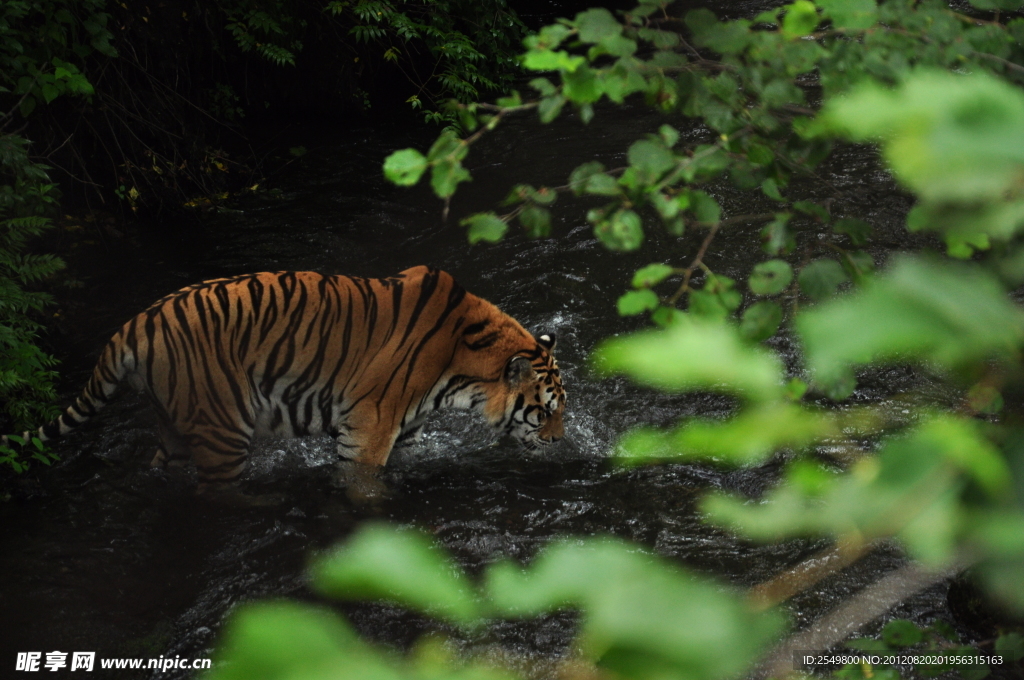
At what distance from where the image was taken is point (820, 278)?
162 centimetres

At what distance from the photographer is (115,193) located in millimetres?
7141

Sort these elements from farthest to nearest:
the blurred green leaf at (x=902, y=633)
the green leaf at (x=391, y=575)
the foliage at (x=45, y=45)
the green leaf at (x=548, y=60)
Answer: the foliage at (x=45, y=45)
the blurred green leaf at (x=902, y=633)
the green leaf at (x=548, y=60)
the green leaf at (x=391, y=575)

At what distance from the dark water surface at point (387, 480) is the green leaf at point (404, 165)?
6.57 feet

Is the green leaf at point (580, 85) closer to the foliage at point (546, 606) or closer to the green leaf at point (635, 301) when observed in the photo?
the green leaf at point (635, 301)

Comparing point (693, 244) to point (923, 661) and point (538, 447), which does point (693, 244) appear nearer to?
point (538, 447)

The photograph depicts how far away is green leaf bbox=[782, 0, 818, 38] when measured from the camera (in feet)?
5.45

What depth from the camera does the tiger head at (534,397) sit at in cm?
480

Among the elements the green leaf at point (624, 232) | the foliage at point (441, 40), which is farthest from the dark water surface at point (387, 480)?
the green leaf at point (624, 232)

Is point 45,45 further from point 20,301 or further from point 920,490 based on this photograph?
point 920,490

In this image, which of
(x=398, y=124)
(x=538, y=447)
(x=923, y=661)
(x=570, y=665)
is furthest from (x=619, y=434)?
(x=398, y=124)

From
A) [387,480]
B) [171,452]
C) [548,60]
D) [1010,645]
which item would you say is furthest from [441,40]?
[1010,645]

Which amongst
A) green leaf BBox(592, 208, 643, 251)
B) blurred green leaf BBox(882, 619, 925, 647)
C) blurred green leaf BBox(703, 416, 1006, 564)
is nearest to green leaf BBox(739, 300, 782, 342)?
green leaf BBox(592, 208, 643, 251)

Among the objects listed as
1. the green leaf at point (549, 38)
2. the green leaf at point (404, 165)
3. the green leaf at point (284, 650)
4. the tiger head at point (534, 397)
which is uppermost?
the green leaf at point (549, 38)

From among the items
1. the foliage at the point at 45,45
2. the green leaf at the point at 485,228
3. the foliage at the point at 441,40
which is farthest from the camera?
the foliage at the point at 441,40
